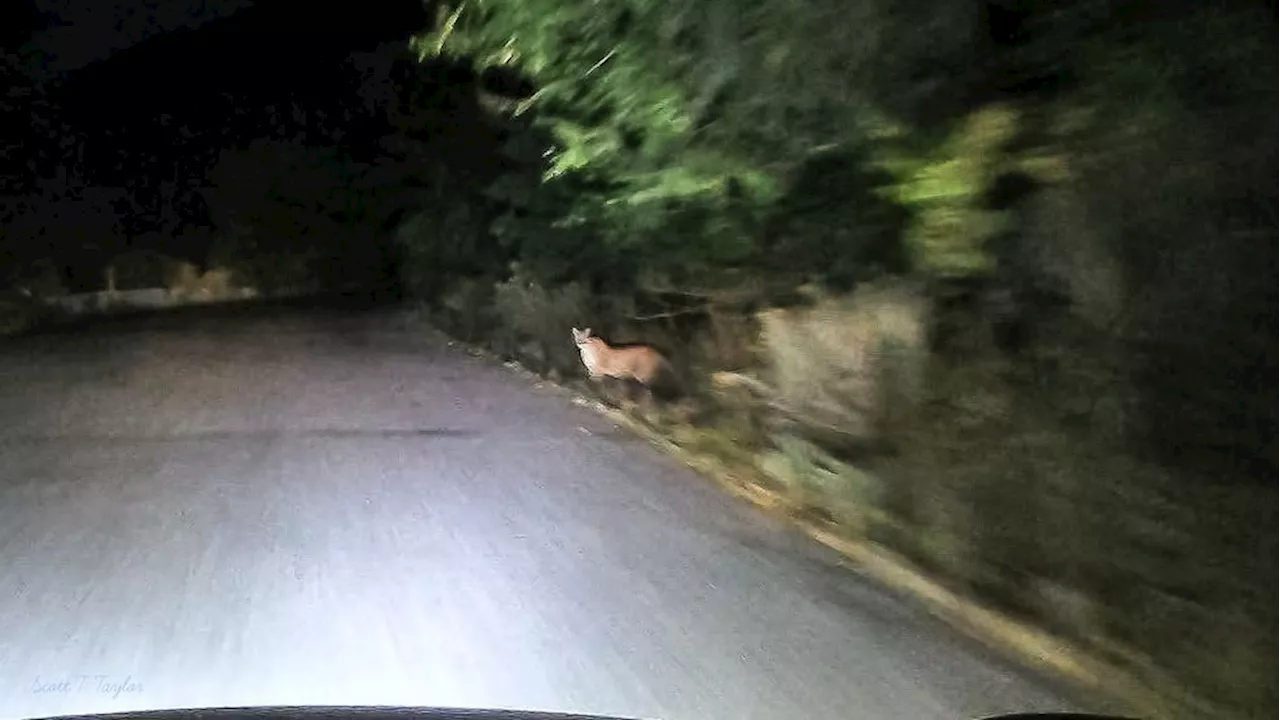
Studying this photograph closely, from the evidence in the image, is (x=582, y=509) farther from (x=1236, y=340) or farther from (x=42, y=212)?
(x=42, y=212)

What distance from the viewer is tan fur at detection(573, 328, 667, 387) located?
8648 millimetres

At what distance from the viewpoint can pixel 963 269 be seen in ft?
16.3

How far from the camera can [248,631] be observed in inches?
199

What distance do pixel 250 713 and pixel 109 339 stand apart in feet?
47.5

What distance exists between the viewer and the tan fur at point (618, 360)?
865 centimetres

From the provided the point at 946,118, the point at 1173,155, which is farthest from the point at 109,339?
the point at 1173,155

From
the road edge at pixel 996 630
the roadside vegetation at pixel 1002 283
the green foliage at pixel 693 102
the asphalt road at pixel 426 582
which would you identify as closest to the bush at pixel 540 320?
the asphalt road at pixel 426 582

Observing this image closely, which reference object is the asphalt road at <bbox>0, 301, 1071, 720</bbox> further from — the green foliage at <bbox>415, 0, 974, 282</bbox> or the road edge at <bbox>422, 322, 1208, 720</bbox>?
the green foliage at <bbox>415, 0, 974, 282</bbox>

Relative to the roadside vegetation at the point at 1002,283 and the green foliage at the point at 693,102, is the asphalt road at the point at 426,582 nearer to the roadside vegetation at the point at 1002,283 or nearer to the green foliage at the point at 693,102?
the roadside vegetation at the point at 1002,283

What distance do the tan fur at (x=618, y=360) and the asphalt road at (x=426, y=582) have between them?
0.39 meters

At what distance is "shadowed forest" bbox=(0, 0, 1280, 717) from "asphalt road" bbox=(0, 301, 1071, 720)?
46 centimetres

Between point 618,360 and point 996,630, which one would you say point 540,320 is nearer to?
point 618,360

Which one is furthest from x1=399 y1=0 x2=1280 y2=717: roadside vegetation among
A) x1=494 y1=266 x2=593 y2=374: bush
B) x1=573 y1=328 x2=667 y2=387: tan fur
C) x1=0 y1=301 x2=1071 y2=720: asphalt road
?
x1=494 y1=266 x2=593 y2=374: bush

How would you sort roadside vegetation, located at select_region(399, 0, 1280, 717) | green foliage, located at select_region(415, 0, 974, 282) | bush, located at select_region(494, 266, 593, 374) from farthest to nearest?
bush, located at select_region(494, 266, 593, 374)
green foliage, located at select_region(415, 0, 974, 282)
roadside vegetation, located at select_region(399, 0, 1280, 717)
